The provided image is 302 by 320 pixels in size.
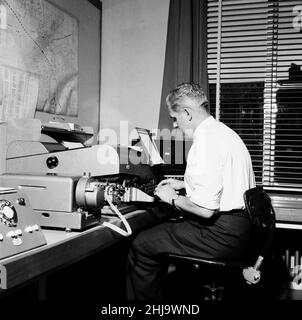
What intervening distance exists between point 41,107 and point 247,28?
5.13 ft

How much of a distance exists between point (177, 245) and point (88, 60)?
1.55 meters

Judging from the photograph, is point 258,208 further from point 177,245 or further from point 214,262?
point 177,245

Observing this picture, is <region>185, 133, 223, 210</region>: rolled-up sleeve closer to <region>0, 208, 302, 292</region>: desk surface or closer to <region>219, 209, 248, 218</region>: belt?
<region>219, 209, 248, 218</region>: belt

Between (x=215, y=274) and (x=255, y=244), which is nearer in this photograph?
(x=255, y=244)

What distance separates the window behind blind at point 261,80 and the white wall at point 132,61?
1.24ft

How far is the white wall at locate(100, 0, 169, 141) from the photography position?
2977 mm

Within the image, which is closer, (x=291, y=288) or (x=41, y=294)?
(x=41, y=294)

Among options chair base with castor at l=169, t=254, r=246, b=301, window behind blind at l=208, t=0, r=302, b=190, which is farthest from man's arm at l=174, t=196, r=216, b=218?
window behind blind at l=208, t=0, r=302, b=190

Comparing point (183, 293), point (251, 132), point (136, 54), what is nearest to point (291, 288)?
point (183, 293)

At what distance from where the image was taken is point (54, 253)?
1.29 meters

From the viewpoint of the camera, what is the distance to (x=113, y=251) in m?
2.60

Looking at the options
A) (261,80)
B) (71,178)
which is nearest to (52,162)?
(71,178)

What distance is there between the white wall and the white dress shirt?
113cm

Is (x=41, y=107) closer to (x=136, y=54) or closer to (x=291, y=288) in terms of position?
(x=136, y=54)
